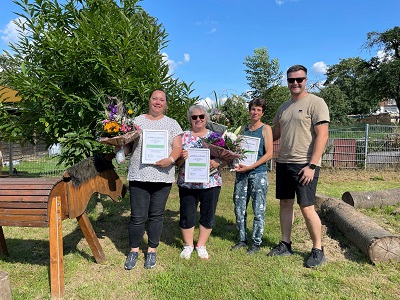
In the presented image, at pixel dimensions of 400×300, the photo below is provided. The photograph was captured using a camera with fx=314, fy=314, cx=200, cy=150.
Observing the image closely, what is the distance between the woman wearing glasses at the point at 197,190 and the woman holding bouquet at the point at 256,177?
362mm

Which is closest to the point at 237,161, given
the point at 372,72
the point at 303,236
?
the point at 303,236

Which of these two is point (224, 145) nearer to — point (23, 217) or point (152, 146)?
point (152, 146)

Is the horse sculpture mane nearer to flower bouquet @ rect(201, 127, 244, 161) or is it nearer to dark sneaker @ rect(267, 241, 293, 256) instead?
flower bouquet @ rect(201, 127, 244, 161)

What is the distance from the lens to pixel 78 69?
13.3ft

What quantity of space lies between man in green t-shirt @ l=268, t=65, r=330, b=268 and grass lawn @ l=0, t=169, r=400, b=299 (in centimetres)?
41

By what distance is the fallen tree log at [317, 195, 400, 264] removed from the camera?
11.9 feet

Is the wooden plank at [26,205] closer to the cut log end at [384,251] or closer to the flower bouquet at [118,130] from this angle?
the flower bouquet at [118,130]

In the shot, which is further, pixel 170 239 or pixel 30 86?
pixel 170 239

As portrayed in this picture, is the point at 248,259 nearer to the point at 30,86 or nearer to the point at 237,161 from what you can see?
the point at 237,161

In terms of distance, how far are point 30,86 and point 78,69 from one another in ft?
2.01

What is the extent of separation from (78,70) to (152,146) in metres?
1.62

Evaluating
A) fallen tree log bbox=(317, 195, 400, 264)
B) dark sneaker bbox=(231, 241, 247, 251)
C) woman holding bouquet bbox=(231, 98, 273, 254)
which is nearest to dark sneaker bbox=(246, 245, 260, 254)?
woman holding bouquet bbox=(231, 98, 273, 254)

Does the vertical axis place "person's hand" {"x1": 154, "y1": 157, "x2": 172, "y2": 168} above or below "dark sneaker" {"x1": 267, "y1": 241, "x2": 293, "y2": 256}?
above

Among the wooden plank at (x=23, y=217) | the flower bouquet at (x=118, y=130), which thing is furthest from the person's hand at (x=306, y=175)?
the wooden plank at (x=23, y=217)
